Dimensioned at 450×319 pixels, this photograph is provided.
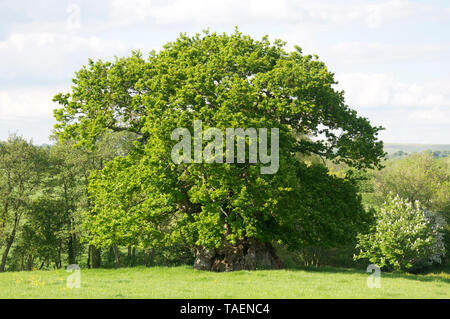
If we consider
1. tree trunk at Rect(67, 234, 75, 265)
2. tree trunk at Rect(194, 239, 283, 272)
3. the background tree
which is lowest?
tree trunk at Rect(67, 234, 75, 265)

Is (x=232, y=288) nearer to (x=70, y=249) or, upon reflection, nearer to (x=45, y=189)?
(x=45, y=189)

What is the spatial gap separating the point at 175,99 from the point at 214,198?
7.11m

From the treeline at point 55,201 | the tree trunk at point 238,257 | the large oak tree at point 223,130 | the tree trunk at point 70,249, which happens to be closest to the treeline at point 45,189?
the treeline at point 55,201

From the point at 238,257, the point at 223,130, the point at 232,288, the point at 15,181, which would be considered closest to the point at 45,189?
the point at 15,181

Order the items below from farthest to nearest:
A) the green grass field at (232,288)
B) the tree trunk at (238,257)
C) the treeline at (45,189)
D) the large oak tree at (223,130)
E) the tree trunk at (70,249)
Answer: the tree trunk at (70,249)
the treeline at (45,189)
the tree trunk at (238,257)
the large oak tree at (223,130)
the green grass field at (232,288)

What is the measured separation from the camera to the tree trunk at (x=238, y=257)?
2942cm

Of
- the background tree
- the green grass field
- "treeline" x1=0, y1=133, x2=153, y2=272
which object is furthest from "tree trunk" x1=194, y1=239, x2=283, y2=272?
the background tree

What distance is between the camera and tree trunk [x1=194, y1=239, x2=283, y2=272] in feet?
96.5

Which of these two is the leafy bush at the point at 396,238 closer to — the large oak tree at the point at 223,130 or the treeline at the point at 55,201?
the treeline at the point at 55,201

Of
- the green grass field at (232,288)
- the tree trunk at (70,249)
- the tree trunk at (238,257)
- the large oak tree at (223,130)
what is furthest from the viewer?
the tree trunk at (70,249)

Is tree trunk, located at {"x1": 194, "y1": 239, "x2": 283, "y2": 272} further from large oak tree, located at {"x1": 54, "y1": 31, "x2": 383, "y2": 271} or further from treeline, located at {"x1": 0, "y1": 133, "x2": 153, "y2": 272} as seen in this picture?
treeline, located at {"x1": 0, "y1": 133, "x2": 153, "y2": 272}

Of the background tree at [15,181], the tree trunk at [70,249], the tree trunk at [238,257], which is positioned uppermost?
the background tree at [15,181]

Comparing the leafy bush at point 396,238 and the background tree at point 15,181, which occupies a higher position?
the background tree at point 15,181
